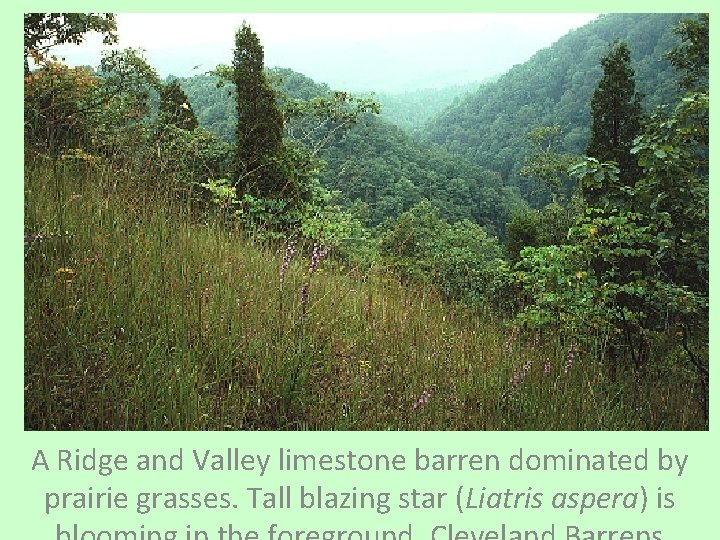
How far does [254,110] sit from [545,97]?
27.4 meters

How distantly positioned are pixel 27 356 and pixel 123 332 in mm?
375

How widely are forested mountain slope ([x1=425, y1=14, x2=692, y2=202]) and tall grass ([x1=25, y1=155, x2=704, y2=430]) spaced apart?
18.3m

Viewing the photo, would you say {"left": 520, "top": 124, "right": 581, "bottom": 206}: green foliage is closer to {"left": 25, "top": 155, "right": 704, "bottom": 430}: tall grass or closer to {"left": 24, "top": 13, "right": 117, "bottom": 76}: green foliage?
{"left": 24, "top": 13, "right": 117, "bottom": 76}: green foliage

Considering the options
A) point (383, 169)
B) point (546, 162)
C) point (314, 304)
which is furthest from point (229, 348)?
point (546, 162)

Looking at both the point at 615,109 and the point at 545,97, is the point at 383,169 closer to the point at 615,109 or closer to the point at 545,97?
the point at 615,109

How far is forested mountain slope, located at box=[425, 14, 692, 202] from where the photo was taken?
75.0ft

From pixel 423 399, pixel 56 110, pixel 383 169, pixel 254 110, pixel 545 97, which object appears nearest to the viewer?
pixel 423 399

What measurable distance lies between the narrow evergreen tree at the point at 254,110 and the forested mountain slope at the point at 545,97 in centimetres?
1523

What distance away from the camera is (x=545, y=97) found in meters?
30.8

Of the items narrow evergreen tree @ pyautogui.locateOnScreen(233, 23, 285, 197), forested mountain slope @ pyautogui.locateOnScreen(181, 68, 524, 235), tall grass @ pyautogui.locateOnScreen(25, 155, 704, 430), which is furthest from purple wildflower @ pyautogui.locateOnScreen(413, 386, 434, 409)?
forested mountain slope @ pyautogui.locateOnScreen(181, 68, 524, 235)

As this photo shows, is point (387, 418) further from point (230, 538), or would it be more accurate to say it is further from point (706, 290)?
point (706, 290)

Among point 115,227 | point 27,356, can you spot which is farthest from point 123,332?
point 115,227

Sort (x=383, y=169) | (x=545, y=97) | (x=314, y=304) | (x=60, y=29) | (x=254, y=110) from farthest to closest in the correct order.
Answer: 1. (x=545, y=97)
2. (x=383, y=169)
3. (x=254, y=110)
4. (x=60, y=29)
5. (x=314, y=304)

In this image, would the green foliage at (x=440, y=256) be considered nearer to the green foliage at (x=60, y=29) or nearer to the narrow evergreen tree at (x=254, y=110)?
the narrow evergreen tree at (x=254, y=110)
